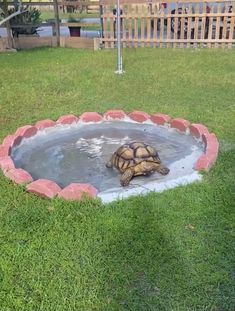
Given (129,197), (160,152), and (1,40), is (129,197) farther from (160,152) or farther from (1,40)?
(1,40)

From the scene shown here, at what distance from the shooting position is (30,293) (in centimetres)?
278

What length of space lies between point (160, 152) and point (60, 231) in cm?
204

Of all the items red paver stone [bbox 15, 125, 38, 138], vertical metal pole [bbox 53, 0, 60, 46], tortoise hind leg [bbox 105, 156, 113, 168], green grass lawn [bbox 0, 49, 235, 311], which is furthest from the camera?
vertical metal pole [bbox 53, 0, 60, 46]

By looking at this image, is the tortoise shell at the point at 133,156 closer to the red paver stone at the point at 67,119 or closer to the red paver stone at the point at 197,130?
the red paver stone at the point at 197,130

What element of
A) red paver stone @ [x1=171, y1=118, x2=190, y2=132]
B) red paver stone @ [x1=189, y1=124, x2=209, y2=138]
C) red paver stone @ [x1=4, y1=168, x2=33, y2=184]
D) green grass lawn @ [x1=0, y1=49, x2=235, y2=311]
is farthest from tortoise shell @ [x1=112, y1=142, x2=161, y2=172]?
red paver stone @ [x1=171, y1=118, x2=190, y2=132]

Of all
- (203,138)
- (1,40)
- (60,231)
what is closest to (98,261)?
(60,231)

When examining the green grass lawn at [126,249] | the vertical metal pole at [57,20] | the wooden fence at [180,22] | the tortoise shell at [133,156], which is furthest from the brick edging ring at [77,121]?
the vertical metal pole at [57,20]

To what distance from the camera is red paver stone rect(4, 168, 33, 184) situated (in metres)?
4.19

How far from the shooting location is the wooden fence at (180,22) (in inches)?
465

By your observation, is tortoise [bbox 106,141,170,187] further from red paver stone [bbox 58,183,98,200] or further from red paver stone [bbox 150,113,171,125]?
red paver stone [bbox 150,113,171,125]

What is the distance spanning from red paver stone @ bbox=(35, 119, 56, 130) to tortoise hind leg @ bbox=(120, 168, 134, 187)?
194cm

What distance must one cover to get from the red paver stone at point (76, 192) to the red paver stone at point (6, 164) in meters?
0.92

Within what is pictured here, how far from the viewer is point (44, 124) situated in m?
5.72

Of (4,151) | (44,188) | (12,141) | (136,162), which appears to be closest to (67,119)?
(12,141)
